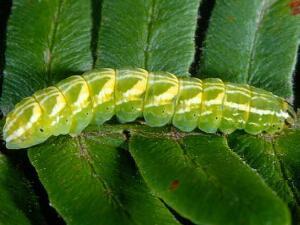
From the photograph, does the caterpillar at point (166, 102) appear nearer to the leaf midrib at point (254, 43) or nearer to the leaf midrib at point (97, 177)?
the leaf midrib at point (97, 177)

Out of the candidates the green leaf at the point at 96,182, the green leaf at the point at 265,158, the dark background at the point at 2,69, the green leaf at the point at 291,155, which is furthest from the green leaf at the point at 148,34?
the green leaf at the point at 291,155

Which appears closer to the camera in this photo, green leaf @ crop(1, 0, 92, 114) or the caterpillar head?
the caterpillar head

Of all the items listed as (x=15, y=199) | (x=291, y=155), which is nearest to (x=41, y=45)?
(x=15, y=199)

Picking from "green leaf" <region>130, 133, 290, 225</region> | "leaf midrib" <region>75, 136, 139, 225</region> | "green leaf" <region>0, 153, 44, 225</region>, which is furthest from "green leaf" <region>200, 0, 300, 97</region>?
"green leaf" <region>0, 153, 44, 225</region>

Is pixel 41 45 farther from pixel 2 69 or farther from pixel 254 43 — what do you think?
pixel 254 43

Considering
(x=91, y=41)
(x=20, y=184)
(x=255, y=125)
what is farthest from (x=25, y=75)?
(x=255, y=125)

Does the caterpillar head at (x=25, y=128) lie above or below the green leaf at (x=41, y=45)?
below

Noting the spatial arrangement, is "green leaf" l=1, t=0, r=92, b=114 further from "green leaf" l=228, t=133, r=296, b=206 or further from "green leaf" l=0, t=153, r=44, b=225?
"green leaf" l=228, t=133, r=296, b=206
